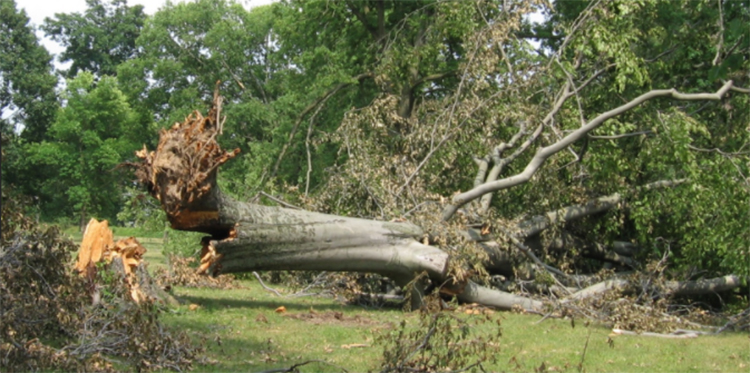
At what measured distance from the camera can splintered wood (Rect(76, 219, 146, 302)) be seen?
702cm

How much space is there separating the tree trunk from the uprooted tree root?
1154 mm

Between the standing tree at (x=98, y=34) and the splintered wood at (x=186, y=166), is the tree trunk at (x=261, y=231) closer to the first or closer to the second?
the splintered wood at (x=186, y=166)

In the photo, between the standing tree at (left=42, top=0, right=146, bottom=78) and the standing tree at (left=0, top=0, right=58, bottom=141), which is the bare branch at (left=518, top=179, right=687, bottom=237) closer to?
the standing tree at (left=0, top=0, right=58, bottom=141)

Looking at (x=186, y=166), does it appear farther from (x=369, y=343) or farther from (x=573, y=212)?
(x=573, y=212)

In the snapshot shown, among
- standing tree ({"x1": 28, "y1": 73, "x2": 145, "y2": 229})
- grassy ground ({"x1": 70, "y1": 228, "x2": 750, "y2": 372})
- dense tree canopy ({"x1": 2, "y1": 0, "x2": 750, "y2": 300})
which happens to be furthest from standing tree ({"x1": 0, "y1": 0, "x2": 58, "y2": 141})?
grassy ground ({"x1": 70, "y1": 228, "x2": 750, "y2": 372})

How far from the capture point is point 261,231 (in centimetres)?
762

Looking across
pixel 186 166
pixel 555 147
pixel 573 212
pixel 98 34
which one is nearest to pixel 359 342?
pixel 186 166

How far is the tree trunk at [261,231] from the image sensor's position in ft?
22.6

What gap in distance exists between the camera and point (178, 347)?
554 cm

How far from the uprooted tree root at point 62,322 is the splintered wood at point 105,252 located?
82cm

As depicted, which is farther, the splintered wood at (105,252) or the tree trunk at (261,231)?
the splintered wood at (105,252)

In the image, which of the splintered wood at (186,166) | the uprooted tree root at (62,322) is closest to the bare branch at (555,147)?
the splintered wood at (186,166)

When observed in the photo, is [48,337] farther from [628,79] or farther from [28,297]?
[628,79]

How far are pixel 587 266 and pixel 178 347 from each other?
7411mm
